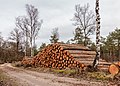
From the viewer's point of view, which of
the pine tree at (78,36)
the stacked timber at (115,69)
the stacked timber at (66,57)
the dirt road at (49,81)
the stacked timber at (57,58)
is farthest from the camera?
the pine tree at (78,36)

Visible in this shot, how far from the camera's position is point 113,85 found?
1330 cm

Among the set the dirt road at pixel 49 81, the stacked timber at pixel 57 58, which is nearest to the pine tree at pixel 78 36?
the stacked timber at pixel 57 58

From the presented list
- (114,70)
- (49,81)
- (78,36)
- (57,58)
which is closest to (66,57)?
(57,58)

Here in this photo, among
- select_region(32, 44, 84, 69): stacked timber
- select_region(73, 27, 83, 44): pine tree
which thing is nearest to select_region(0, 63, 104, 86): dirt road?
select_region(32, 44, 84, 69): stacked timber

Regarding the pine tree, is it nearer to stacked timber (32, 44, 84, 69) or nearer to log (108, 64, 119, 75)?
stacked timber (32, 44, 84, 69)

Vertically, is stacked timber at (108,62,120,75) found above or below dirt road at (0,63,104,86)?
above

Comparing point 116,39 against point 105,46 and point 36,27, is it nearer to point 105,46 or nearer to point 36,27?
point 105,46

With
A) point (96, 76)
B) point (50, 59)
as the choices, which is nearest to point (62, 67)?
point (50, 59)

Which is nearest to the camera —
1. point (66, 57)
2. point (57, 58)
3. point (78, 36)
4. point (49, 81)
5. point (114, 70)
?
point (49, 81)

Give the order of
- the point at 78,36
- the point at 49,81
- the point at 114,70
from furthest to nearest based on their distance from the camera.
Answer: the point at 78,36
the point at 114,70
the point at 49,81

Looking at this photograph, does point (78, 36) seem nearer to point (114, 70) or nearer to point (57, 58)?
point (57, 58)

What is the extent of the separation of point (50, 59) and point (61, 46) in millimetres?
2449

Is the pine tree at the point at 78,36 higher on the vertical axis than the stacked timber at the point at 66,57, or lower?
higher

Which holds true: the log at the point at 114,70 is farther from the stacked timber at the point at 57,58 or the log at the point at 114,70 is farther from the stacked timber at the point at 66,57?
the stacked timber at the point at 57,58
